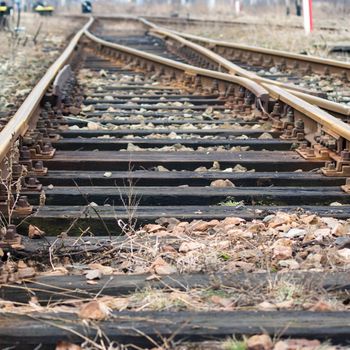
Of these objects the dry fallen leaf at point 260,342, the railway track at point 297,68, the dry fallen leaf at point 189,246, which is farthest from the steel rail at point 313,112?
the dry fallen leaf at point 260,342

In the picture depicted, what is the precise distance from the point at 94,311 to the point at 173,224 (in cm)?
125

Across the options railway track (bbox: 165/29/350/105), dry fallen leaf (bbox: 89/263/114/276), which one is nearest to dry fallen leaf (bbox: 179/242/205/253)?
dry fallen leaf (bbox: 89/263/114/276)

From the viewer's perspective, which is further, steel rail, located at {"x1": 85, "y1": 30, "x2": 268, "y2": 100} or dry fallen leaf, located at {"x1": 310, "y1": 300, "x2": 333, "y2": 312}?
steel rail, located at {"x1": 85, "y1": 30, "x2": 268, "y2": 100}

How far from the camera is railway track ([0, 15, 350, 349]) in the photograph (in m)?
2.52

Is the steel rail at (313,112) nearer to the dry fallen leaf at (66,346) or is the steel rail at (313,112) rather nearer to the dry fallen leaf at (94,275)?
the dry fallen leaf at (94,275)

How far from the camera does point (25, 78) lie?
9.74 metres

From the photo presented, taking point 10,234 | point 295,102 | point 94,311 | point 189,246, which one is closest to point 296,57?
point 295,102

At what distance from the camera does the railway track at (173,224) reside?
2.52m

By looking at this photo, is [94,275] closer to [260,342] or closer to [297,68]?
[260,342]

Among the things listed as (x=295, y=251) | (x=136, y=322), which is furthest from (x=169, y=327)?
(x=295, y=251)

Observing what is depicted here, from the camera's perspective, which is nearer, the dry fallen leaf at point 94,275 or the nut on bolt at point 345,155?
the dry fallen leaf at point 94,275

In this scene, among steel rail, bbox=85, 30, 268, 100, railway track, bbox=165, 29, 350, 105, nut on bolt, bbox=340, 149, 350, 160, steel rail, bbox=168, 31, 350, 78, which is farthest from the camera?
steel rail, bbox=168, 31, 350, 78

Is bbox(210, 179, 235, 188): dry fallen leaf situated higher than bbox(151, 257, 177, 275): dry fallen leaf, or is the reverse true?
bbox(210, 179, 235, 188): dry fallen leaf

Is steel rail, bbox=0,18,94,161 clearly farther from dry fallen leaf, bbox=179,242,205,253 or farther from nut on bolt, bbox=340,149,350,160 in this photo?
nut on bolt, bbox=340,149,350,160
